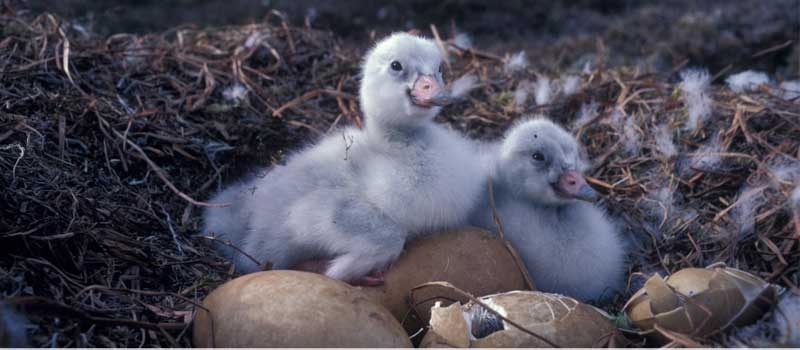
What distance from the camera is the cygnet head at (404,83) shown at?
2301 mm

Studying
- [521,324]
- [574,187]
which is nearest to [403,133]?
[574,187]

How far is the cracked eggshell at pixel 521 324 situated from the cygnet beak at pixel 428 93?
65 cm

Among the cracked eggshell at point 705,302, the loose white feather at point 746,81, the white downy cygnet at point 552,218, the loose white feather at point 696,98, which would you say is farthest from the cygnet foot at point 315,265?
the loose white feather at point 746,81

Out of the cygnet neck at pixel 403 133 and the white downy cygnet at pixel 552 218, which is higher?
the cygnet neck at pixel 403 133

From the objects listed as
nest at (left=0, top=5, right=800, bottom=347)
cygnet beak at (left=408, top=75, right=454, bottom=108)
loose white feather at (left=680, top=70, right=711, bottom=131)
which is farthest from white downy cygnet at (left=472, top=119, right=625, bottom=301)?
loose white feather at (left=680, top=70, right=711, bottom=131)

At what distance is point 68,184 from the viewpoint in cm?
238

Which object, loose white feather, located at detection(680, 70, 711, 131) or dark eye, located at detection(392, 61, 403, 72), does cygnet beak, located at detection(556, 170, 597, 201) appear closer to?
dark eye, located at detection(392, 61, 403, 72)

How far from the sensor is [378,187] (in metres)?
2.34

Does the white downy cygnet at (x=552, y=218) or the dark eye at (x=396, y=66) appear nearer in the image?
the dark eye at (x=396, y=66)

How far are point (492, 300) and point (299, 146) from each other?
1.50 meters

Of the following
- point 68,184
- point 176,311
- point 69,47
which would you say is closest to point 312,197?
point 176,311

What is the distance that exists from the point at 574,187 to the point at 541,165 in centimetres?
17

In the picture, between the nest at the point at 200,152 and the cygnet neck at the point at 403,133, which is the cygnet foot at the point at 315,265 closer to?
the nest at the point at 200,152

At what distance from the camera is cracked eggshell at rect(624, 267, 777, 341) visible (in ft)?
5.96
